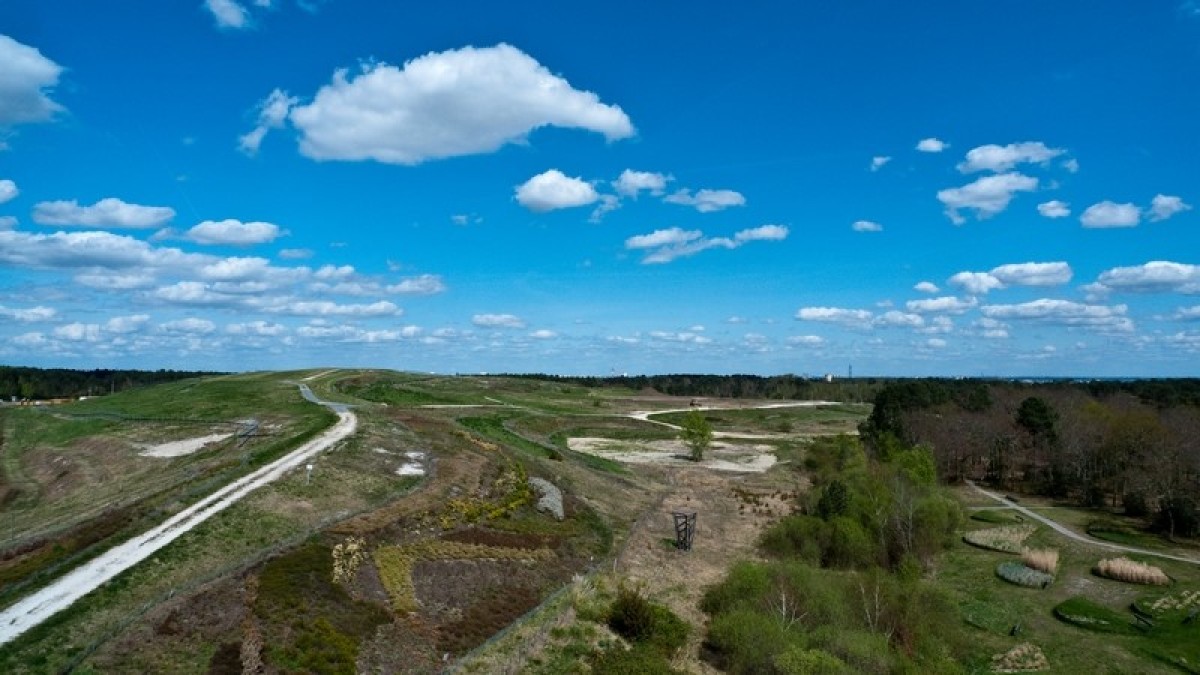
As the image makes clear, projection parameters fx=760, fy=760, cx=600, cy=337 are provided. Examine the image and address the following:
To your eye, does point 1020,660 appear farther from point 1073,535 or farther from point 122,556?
point 122,556

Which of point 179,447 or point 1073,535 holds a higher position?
point 179,447

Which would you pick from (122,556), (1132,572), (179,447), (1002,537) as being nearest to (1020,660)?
(1132,572)

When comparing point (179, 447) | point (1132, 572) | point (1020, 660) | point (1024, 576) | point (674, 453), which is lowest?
point (1020, 660)

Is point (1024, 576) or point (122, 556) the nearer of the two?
point (122, 556)

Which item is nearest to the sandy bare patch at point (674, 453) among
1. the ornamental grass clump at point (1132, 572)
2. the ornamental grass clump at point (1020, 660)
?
the ornamental grass clump at point (1132, 572)

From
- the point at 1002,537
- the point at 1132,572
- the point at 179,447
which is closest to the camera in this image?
the point at 1132,572

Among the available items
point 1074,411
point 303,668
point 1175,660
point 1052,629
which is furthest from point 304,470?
point 1074,411

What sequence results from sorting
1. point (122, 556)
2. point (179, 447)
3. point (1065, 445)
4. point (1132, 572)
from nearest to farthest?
point (122, 556) → point (1132, 572) → point (179, 447) → point (1065, 445)
